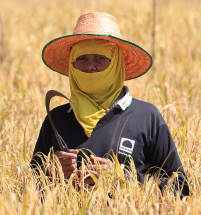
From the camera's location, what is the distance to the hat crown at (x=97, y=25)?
2203mm

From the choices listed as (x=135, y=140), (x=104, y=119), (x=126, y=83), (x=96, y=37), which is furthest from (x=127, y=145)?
(x=126, y=83)

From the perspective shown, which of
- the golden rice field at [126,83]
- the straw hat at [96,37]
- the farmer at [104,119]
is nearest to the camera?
the golden rice field at [126,83]

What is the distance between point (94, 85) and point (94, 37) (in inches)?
9.8

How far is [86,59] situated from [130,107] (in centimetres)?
31

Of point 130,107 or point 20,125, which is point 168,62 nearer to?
point 20,125

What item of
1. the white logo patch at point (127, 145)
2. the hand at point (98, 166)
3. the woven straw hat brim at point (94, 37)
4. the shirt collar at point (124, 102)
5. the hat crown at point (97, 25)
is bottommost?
the hand at point (98, 166)

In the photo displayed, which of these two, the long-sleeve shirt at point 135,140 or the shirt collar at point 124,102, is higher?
the shirt collar at point 124,102

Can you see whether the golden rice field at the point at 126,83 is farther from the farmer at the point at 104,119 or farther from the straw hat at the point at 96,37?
the straw hat at the point at 96,37

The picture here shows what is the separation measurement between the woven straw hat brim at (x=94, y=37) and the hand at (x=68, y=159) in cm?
56

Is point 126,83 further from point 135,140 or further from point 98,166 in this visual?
point 98,166

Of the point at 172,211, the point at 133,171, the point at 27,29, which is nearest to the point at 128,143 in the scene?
the point at 133,171

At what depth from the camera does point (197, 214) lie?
1.75 metres

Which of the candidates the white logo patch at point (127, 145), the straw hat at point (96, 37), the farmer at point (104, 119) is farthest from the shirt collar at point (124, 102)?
the straw hat at point (96, 37)

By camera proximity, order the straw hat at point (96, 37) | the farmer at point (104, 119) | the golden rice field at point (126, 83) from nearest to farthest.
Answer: the golden rice field at point (126, 83) < the farmer at point (104, 119) < the straw hat at point (96, 37)
